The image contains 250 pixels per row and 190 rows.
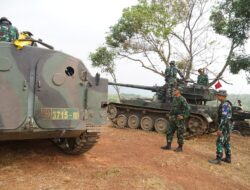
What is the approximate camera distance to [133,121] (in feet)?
48.8

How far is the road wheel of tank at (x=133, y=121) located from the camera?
14.8m

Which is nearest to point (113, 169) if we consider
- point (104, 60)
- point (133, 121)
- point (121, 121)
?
point (133, 121)

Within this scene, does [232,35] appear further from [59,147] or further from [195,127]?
[59,147]

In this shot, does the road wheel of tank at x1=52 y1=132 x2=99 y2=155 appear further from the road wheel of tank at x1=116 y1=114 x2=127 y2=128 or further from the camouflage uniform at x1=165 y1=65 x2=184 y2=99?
the road wheel of tank at x1=116 y1=114 x2=127 y2=128

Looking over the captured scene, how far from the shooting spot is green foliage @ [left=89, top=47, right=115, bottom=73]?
26.3 meters

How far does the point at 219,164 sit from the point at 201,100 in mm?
Answer: 6057

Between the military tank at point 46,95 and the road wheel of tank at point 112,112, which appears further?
the road wheel of tank at point 112,112

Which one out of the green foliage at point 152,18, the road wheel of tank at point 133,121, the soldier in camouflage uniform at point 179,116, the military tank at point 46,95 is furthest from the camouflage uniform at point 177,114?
the green foliage at point 152,18

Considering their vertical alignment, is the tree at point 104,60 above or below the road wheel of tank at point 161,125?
above

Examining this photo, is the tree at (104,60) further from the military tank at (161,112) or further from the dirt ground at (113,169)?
the dirt ground at (113,169)

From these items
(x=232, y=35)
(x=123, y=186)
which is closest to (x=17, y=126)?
(x=123, y=186)

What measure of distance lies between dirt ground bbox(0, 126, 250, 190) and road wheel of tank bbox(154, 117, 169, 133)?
4.67 m

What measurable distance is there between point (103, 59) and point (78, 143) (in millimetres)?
19982

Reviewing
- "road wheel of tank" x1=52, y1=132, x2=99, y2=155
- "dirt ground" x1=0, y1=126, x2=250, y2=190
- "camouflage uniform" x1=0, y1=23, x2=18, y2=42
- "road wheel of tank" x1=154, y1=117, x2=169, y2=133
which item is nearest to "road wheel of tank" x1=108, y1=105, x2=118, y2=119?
"road wheel of tank" x1=154, y1=117, x2=169, y2=133
